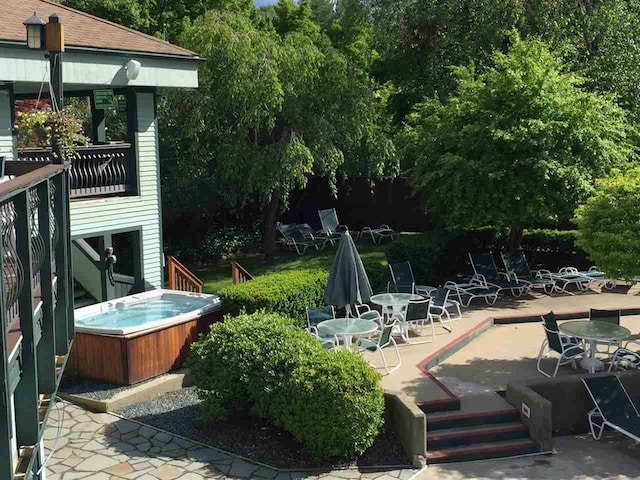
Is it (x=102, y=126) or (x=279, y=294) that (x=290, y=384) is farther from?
(x=102, y=126)

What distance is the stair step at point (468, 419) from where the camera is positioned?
34.7 feet

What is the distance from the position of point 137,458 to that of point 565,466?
19.5ft

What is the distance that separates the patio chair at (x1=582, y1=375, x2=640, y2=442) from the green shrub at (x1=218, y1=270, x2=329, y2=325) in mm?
5598

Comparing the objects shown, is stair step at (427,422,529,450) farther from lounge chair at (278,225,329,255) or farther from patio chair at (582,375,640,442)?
lounge chair at (278,225,329,255)

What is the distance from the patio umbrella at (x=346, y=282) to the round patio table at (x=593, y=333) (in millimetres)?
3588

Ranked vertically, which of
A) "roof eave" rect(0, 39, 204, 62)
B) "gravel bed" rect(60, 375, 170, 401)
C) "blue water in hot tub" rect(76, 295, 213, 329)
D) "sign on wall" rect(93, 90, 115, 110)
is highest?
"roof eave" rect(0, 39, 204, 62)

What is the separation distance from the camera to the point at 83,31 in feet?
47.8

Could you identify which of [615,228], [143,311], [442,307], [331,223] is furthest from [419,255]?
[615,228]

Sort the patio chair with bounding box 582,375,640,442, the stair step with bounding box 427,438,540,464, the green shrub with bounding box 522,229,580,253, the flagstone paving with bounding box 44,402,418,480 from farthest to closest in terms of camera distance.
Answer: the green shrub with bounding box 522,229,580,253, the patio chair with bounding box 582,375,640,442, the stair step with bounding box 427,438,540,464, the flagstone paving with bounding box 44,402,418,480

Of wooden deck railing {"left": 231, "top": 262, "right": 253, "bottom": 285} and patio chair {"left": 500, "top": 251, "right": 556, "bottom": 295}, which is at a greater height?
wooden deck railing {"left": 231, "top": 262, "right": 253, "bottom": 285}

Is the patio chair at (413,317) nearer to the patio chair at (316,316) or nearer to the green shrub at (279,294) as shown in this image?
the patio chair at (316,316)

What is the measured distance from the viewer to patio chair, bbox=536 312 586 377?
1230cm

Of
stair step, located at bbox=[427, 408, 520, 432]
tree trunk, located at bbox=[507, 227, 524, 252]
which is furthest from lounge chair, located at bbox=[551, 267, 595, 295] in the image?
stair step, located at bbox=[427, 408, 520, 432]

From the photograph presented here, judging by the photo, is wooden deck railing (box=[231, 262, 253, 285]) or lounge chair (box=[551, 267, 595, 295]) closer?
wooden deck railing (box=[231, 262, 253, 285])
